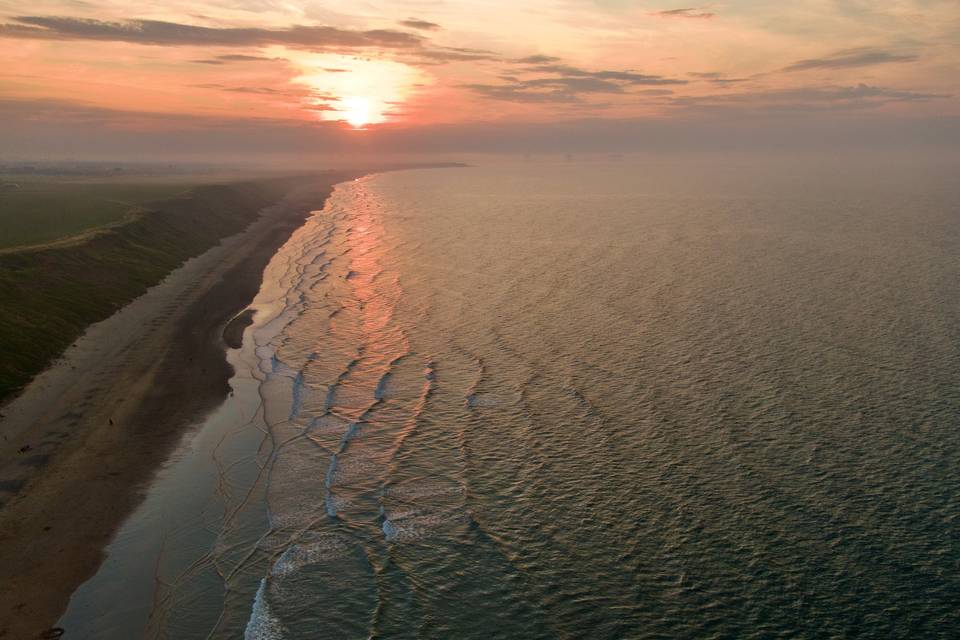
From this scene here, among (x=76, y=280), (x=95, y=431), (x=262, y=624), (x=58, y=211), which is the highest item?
(x=58, y=211)

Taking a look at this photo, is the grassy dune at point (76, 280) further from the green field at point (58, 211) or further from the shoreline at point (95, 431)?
the green field at point (58, 211)

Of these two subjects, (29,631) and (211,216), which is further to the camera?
(211,216)

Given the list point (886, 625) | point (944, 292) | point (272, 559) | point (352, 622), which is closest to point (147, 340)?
point (272, 559)

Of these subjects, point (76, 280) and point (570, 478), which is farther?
point (76, 280)

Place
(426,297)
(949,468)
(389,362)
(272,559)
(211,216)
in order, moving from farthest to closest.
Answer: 1. (211,216)
2. (426,297)
3. (389,362)
4. (949,468)
5. (272,559)

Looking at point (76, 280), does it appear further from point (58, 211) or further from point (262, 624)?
point (262, 624)

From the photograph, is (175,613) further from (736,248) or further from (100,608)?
(736,248)

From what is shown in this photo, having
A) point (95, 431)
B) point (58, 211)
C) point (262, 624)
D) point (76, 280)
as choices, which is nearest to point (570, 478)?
point (262, 624)
